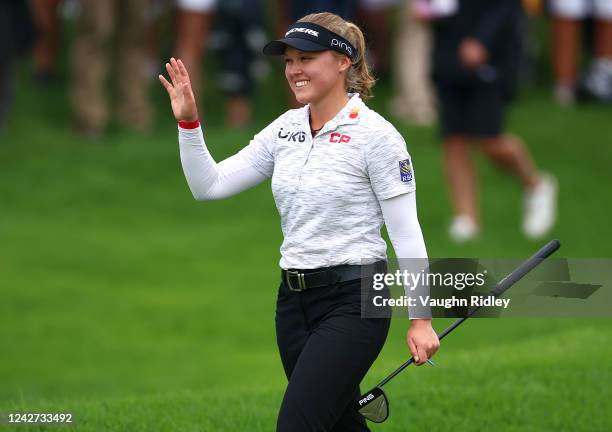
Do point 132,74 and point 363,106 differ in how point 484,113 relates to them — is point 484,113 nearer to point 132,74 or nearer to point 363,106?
point 132,74

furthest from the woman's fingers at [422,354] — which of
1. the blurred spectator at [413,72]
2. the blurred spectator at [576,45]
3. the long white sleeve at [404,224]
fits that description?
the blurred spectator at [576,45]

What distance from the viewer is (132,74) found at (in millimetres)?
15000

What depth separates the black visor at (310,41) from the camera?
A: 17.6 ft

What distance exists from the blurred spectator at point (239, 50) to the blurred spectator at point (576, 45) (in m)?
3.96

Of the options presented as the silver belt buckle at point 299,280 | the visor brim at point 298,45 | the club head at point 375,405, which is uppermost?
the visor brim at point 298,45

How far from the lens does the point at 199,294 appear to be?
11.5 meters

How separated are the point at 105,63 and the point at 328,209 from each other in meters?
9.95

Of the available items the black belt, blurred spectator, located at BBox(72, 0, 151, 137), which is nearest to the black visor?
the black belt

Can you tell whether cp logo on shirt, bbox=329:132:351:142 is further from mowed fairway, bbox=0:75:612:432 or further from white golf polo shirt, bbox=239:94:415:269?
mowed fairway, bbox=0:75:612:432

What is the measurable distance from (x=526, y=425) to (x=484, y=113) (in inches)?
214

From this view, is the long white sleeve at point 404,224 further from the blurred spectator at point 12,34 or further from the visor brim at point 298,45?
the blurred spectator at point 12,34

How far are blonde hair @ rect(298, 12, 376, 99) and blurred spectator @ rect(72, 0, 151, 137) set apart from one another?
29.4 ft

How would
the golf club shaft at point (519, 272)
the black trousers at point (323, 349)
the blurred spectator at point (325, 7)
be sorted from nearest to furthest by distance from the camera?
1. the black trousers at point (323, 349)
2. the golf club shaft at point (519, 272)
3. the blurred spectator at point (325, 7)

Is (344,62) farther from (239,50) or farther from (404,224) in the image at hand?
(239,50)
